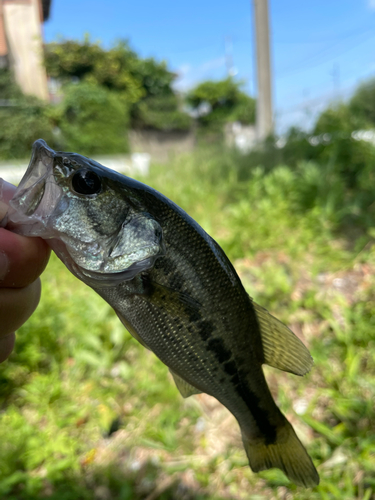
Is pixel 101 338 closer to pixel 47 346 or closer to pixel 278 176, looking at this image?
pixel 47 346

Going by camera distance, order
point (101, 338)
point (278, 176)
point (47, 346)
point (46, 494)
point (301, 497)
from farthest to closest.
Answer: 1. point (278, 176)
2. point (101, 338)
3. point (47, 346)
4. point (46, 494)
5. point (301, 497)

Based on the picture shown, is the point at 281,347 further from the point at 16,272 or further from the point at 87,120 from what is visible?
the point at 87,120

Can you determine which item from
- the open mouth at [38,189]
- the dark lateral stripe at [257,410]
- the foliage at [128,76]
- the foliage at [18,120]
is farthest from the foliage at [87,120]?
the dark lateral stripe at [257,410]

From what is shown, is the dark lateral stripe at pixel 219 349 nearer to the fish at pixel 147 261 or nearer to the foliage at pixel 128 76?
the fish at pixel 147 261

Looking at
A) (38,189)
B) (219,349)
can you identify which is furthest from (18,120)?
(219,349)

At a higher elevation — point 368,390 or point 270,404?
point 270,404

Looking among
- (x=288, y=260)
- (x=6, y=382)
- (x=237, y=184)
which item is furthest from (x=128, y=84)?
(x=6, y=382)

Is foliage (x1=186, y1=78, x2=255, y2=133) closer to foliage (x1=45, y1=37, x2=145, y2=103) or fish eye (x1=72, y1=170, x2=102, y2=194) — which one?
foliage (x1=45, y1=37, x2=145, y2=103)

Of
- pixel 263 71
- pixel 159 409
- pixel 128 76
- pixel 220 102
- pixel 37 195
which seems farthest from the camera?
pixel 220 102
